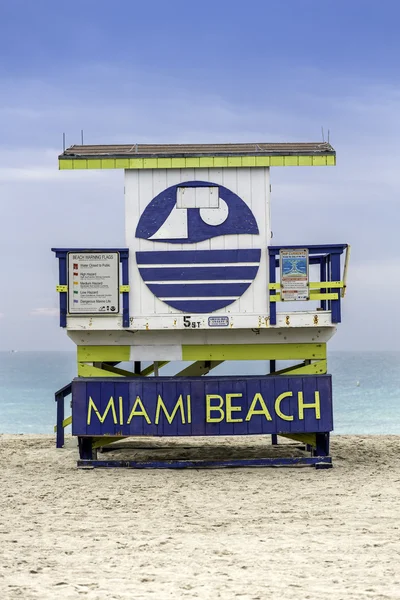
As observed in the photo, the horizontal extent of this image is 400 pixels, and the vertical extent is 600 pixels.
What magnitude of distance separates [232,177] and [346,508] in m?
5.36

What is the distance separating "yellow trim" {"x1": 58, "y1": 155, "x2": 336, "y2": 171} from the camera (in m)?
12.9

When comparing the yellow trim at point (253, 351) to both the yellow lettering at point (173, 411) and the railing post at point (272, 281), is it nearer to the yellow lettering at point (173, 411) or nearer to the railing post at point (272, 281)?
the railing post at point (272, 281)

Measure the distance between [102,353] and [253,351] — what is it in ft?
7.49

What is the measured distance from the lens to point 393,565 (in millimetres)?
7383

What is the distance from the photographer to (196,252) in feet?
42.1

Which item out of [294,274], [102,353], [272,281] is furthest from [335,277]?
[102,353]

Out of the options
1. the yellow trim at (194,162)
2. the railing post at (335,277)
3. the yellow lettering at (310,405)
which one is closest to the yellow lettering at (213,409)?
the yellow lettering at (310,405)

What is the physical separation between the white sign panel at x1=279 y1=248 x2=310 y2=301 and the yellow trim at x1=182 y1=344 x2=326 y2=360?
2.79 feet

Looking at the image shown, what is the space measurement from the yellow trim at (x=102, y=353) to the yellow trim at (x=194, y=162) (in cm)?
271

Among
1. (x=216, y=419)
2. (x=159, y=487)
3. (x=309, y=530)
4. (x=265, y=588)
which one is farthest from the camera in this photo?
(x=216, y=419)

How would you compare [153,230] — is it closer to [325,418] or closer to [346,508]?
[325,418]

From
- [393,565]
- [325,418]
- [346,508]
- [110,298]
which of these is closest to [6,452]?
[110,298]

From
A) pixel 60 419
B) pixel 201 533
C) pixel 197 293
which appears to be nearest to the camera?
pixel 201 533

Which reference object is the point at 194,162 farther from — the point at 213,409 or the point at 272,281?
the point at 213,409
